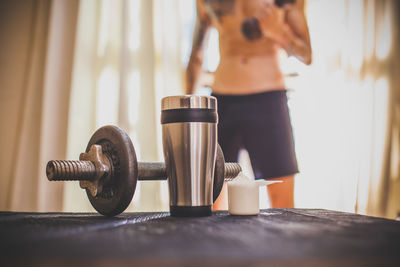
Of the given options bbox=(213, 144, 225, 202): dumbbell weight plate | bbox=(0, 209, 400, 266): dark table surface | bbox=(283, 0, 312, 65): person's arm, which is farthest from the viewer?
bbox=(283, 0, 312, 65): person's arm

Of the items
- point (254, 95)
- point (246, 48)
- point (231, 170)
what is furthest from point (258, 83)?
point (231, 170)

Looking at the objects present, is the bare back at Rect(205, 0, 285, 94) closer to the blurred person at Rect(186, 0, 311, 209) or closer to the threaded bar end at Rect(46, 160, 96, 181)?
the blurred person at Rect(186, 0, 311, 209)

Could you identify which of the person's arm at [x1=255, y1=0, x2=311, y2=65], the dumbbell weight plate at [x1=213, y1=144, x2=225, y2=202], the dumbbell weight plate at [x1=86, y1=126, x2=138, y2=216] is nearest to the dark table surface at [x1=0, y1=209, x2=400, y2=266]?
the dumbbell weight plate at [x1=86, y1=126, x2=138, y2=216]

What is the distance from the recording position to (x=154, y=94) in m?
2.03

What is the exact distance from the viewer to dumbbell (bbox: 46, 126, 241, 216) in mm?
608

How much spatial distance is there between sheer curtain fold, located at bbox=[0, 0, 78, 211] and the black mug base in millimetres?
1492

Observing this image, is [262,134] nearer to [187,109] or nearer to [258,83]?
[258,83]

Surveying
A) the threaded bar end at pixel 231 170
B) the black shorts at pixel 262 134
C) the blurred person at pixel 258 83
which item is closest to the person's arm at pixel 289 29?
the blurred person at pixel 258 83

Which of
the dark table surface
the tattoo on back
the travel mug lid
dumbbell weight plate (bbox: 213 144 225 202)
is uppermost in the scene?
the tattoo on back

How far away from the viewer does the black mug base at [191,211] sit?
65cm

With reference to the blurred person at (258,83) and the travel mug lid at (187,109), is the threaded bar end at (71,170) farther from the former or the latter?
the blurred person at (258,83)

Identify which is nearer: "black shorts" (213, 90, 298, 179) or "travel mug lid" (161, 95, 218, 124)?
"travel mug lid" (161, 95, 218, 124)

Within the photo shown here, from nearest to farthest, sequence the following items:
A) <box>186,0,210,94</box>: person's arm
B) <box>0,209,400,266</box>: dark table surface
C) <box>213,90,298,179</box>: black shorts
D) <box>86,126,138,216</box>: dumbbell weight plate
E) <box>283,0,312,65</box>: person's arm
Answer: <box>0,209,400,266</box>: dark table surface
<box>86,126,138,216</box>: dumbbell weight plate
<box>213,90,298,179</box>: black shorts
<box>283,0,312,65</box>: person's arm
<box>186,0,210,94</box>: person's arm

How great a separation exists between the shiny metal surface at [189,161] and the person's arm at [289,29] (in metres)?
1.23
